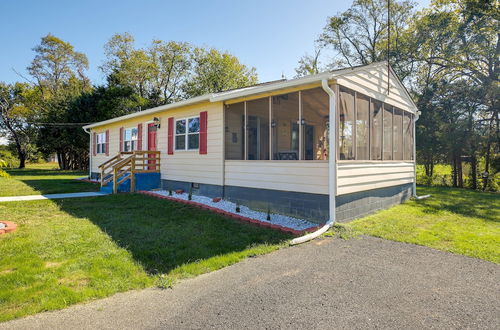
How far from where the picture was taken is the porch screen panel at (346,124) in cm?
573

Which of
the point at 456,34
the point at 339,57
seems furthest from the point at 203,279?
the point at 339,57

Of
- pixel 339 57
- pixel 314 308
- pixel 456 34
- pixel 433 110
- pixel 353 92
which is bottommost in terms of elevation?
pixel 314 308

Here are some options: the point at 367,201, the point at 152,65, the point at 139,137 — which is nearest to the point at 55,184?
the point at 139,137

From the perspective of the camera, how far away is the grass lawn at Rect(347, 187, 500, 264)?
4.44 metres

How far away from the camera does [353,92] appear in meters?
6.15

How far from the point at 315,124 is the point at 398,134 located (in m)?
2.68

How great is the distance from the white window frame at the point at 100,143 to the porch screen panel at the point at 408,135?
13.1 metres

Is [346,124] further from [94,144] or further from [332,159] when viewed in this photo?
[94,144]

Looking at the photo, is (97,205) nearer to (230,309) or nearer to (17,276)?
(17,276)

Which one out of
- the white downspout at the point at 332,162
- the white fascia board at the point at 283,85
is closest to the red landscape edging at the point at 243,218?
the white downspout at the point at 332,162

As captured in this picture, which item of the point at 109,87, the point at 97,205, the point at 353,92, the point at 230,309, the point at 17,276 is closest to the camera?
the point at 230,309

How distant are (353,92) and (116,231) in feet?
17.6

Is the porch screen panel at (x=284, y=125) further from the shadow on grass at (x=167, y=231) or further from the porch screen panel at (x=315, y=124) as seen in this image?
the shadow on grass at (x=167, y=231)

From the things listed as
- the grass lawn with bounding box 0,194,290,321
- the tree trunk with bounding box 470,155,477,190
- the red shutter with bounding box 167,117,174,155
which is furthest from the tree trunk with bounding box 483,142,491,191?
the red shutter with bounding box 167,117,174,155
